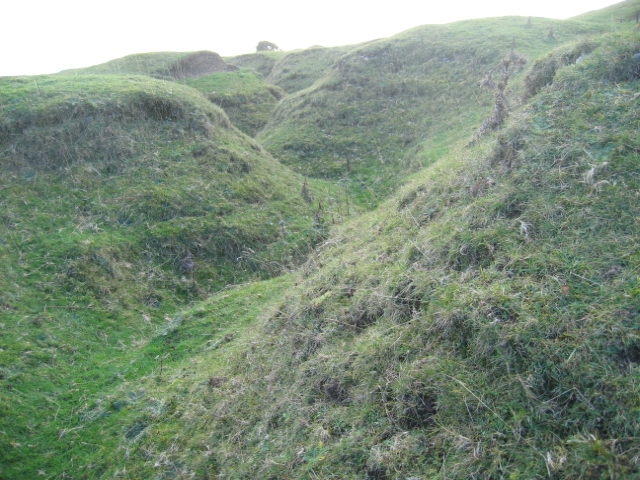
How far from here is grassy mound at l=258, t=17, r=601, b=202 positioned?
2444 cm

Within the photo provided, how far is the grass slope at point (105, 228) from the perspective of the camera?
10461mm

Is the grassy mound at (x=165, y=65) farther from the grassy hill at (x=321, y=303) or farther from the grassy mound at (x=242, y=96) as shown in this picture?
the grassy hill at (x=321, y=303)

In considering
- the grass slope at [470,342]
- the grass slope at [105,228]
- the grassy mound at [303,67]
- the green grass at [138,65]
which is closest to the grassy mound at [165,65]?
Result: the green grass at [138,65]

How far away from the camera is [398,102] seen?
29422 mm

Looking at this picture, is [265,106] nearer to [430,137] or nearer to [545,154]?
[430,137]

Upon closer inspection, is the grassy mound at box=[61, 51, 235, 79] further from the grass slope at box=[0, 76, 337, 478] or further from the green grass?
the grass slope at box=[0, 76, 337, 478]

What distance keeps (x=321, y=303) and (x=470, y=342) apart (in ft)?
11.0

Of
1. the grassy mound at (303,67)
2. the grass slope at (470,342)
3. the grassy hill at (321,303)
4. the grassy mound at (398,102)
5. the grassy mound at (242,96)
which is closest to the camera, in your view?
the grass slope at (470,342)

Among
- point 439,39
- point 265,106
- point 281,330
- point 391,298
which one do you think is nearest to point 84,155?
point 281,330

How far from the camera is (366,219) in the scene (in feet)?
41.3

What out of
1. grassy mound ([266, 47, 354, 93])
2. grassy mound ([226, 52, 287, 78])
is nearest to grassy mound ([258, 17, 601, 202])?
grassy mound ([266, 47, 354, 93])

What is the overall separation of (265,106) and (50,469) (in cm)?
3139

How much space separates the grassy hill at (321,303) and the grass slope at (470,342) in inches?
1.2

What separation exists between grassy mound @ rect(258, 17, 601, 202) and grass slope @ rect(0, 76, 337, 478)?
4424mm
